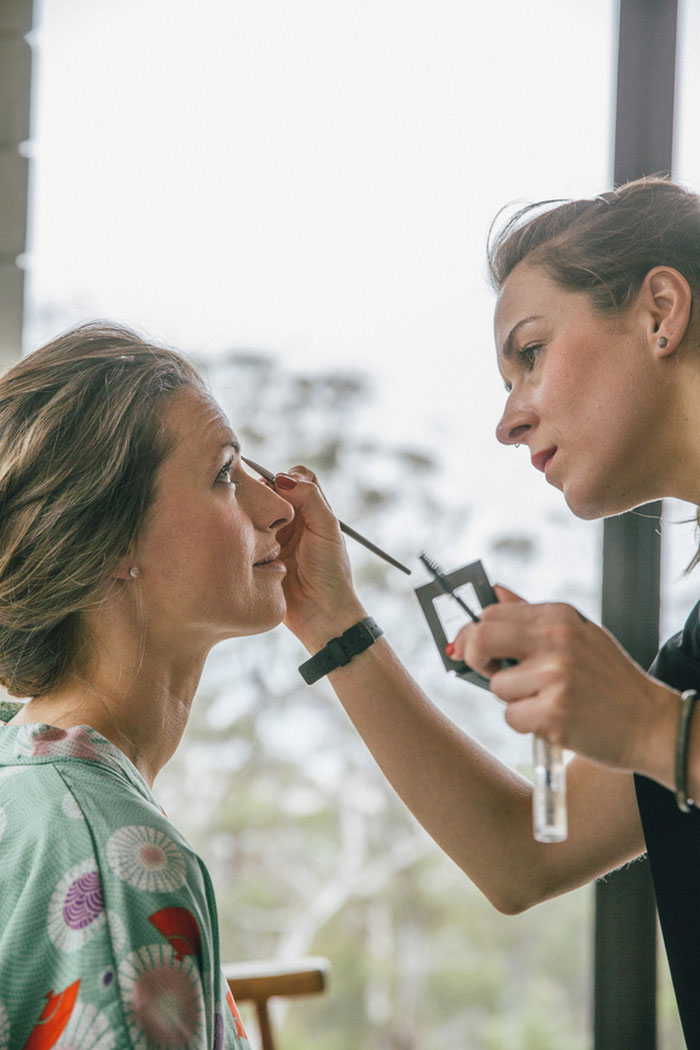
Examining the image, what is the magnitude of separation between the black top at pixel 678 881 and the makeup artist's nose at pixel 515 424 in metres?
0.37

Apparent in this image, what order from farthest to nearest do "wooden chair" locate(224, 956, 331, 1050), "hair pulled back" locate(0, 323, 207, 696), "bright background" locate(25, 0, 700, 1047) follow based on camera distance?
"bright background" locate(25, 0, 700, 1047)
"wooden chair" locate(224, 956, 331, 1050)
"hair pulled back" locate(0, 323, 207, 696)

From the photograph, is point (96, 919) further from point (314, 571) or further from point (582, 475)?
point (582, 475)

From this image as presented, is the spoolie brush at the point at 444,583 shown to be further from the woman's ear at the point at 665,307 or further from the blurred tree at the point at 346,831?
the blurred tree at the point at 346,831

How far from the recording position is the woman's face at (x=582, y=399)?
1173 mm

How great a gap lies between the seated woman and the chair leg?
59 centimetres

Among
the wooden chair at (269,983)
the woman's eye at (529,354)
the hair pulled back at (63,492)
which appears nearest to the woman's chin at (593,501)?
the woman's eye at (529,354)

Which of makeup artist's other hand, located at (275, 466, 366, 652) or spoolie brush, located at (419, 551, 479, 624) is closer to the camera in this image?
spoolie brush, located at (419, 551, 479, 624)

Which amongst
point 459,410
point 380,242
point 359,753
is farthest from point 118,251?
point 359,753

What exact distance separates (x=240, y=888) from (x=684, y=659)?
47.2 inches

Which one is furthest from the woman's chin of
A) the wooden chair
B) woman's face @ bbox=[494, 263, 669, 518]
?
the wooden chair

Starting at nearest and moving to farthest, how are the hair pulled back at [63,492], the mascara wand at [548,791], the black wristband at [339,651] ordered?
the mascara wand at [548,791], the hair pulled back at [63,492], the black wristband at [339,651]

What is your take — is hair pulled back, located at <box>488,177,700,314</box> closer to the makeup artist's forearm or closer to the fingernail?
the fingernail

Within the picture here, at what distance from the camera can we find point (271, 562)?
1.26 meters

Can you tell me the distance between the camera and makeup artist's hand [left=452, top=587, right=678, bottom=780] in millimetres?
854
